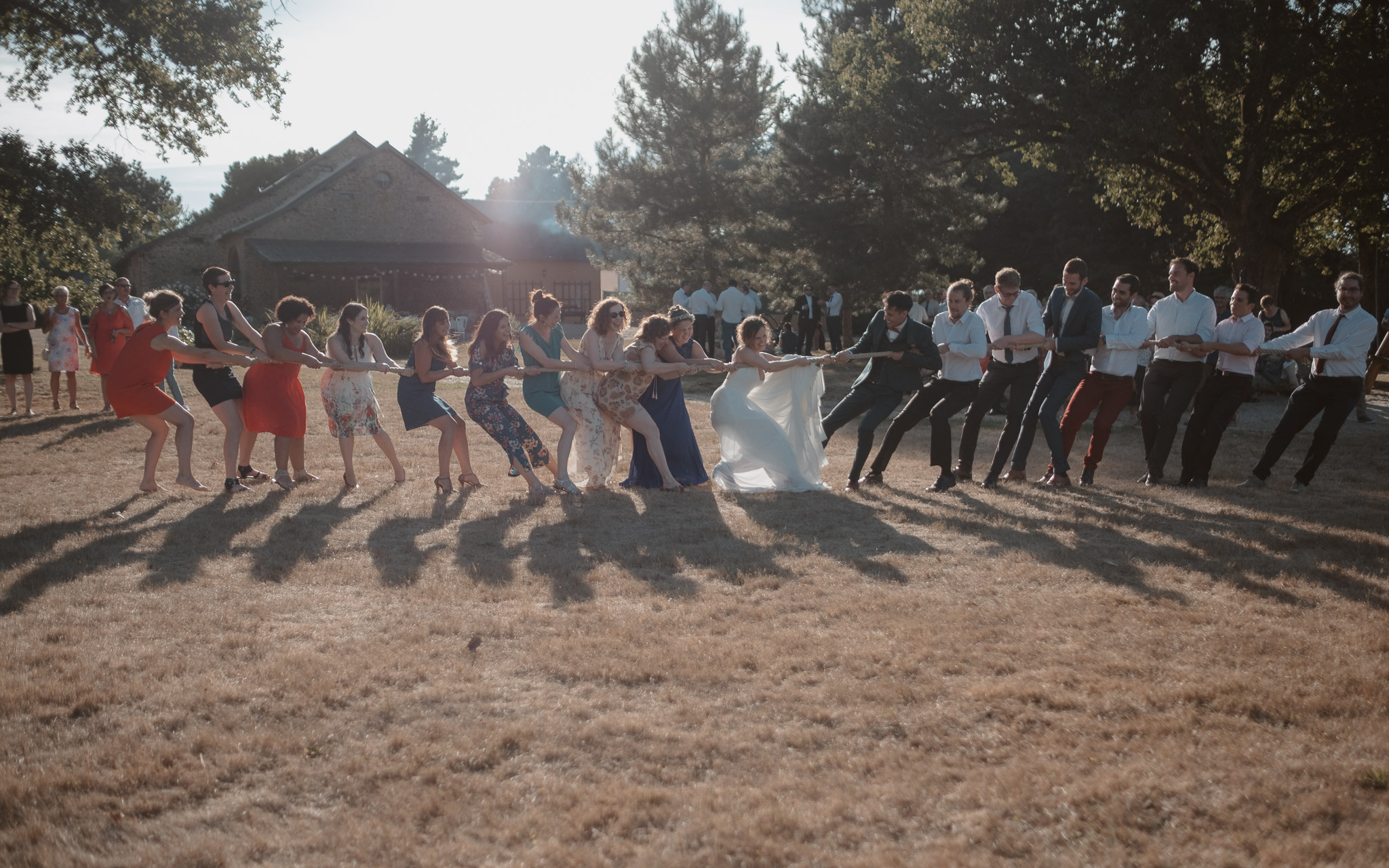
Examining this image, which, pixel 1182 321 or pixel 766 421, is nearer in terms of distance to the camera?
pixel 1182 321

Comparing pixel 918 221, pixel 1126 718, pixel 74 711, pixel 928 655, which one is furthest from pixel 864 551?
pixel 918 221

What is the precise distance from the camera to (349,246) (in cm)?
4153

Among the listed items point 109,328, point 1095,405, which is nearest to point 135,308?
point 109,328

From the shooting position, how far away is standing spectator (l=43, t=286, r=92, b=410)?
46.2ft

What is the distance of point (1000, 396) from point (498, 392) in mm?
4531

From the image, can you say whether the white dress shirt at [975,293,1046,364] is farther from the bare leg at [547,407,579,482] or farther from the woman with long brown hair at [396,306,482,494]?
the woman with long brown hair at [396,306,482,494]

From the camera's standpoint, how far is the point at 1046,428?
29.4 ft

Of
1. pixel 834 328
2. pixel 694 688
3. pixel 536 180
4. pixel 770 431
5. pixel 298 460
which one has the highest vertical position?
pixel 536 180

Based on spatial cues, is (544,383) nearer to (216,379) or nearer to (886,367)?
(216,379)

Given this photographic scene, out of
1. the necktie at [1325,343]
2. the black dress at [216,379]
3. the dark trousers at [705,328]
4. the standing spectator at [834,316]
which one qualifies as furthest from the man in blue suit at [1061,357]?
the standing spectator at [834,316]

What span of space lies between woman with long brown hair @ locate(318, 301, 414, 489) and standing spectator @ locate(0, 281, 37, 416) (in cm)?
684

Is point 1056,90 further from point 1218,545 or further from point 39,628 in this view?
point 39,628

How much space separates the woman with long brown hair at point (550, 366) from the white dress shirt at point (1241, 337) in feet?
18.1

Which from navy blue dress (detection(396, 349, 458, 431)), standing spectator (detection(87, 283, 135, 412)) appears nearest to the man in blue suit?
navy blue dress (detection(396, 349, 458, 431))
